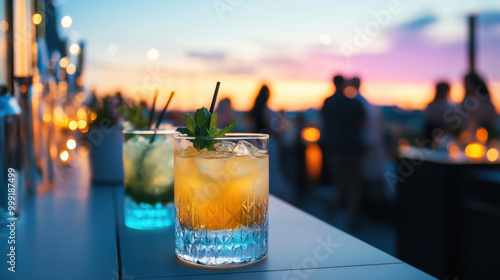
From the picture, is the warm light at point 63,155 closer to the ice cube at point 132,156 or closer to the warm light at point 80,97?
the warm light at point 80,97

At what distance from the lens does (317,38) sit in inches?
298

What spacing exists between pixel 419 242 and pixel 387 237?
1.37m

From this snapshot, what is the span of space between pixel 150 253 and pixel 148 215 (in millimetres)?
247

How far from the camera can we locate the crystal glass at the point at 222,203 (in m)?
0.77

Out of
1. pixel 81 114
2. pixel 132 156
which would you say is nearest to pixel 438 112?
pixel 81 114

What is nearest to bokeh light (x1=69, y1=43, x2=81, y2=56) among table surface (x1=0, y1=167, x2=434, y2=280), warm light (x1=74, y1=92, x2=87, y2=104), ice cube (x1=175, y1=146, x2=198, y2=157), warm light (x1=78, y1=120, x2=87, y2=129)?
warm light (x1=74, y1=92, x2=87, y2=104)

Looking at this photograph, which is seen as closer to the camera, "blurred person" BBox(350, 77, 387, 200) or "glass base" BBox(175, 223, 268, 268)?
"glass base" BBox(175, 223, 268, 268)

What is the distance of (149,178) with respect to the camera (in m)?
1.11

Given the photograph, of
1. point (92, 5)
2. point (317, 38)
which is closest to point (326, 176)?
point (317, 38)

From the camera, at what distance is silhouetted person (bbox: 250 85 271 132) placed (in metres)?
5.35

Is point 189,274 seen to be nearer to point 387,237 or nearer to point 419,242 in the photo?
point 419,242

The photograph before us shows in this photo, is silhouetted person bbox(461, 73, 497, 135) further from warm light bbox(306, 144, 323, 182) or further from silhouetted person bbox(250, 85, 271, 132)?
warm light bbox(306, 144, 323, 182)

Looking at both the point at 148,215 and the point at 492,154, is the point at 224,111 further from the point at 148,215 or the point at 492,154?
the point at 148,215

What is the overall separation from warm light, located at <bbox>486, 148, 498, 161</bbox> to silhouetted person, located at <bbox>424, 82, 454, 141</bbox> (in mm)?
1384
